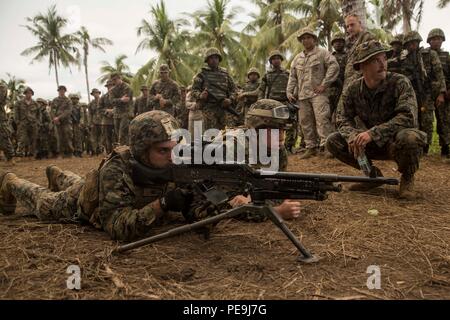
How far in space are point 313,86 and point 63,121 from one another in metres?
9.73

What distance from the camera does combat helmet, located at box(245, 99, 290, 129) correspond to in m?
3.67

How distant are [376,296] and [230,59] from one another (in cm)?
3072

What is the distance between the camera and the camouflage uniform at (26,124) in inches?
507

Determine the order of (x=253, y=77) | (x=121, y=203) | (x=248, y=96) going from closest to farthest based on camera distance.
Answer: (x=121, y=203) → (x=248, y=96) → (x=253, y=77)

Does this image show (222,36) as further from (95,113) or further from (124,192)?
(124,192)

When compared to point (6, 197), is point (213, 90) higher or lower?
higher

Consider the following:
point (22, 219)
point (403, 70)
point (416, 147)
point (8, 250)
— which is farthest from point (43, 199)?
point (403, 70)

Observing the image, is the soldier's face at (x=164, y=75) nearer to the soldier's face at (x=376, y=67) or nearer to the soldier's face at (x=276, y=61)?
the soldier's face at (x=276, y=61)

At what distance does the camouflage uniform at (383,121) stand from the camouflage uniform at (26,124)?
11731 mm

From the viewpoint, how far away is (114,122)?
12492 mm

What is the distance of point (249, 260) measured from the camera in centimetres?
255

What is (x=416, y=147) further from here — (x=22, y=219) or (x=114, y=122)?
(x=114, y=122)

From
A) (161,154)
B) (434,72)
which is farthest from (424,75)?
(161,154)

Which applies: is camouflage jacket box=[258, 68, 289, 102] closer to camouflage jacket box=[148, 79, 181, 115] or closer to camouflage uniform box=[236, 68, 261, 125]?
camouflage uniform box=[236, 68, 261, 125]
